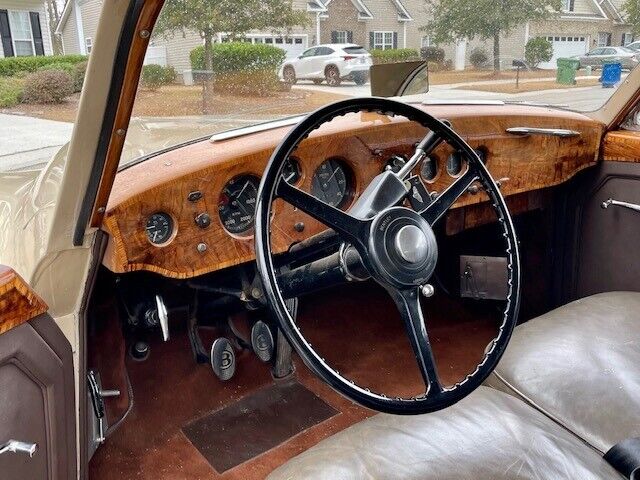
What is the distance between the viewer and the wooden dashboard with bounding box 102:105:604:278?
70.4 inches

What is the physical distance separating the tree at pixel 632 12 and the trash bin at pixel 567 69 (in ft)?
0.72

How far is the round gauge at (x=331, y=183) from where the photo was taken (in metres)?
2.17

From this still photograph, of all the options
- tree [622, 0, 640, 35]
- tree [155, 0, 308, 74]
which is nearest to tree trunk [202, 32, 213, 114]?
tree [155, 0, 308, 74]

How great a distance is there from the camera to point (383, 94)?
7.10 ft

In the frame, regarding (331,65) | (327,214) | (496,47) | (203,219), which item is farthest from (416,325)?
(496,47)

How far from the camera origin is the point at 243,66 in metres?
1.73

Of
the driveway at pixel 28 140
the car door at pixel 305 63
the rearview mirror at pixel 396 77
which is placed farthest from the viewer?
the rearview mirror at pixel 396 77

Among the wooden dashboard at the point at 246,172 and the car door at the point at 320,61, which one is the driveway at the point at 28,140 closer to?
the wooden dashboard at the point at 246,172

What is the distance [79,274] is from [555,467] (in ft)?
3.98

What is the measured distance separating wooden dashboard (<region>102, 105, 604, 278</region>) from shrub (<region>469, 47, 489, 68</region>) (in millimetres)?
273

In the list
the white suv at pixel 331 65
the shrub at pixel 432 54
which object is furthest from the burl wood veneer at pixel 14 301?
the shrub at pixel 432 54

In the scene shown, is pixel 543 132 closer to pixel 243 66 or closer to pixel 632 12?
pixel 632 12

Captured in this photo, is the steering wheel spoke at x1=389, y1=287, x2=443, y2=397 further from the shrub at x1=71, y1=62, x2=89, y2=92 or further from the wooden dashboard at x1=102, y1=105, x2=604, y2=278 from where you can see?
the shrub at x1=71, y1=62, x2=89, y2=92

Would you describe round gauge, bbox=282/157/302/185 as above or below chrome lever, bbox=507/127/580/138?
below
